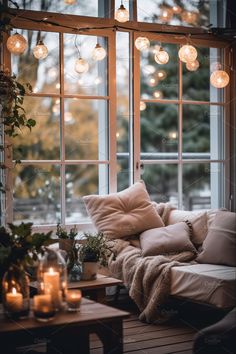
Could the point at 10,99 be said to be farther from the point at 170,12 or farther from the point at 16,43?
the point at 170,12

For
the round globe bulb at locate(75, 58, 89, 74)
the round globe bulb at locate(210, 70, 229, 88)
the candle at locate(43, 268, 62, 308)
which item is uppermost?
the round globe bulb at locate(75, 58, 89, 74)

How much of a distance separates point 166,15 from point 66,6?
93 cm

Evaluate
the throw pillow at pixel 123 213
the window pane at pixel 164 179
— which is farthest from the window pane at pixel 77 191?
the window pane at pixel 164 179

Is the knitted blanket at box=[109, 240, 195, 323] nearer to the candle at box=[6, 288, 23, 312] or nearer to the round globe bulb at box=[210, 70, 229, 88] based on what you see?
the round globe bulb at box=[210, 70, 229, 88]

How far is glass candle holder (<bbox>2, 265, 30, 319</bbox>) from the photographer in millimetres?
2871

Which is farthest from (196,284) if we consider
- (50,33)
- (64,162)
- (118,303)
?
(50,33)

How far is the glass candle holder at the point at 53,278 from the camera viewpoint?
291 cm

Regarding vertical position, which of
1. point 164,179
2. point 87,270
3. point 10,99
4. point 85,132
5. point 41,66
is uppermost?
point 41,66

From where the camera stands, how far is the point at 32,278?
A: 13.4ft

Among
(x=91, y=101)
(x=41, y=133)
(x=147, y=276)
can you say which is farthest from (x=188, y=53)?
(x=147, y=276)

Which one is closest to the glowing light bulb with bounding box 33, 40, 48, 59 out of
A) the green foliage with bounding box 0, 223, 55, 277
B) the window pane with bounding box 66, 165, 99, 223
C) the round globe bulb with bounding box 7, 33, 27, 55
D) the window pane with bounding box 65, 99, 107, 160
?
the round globe bulb with bounding box 7, 33, 27, 55

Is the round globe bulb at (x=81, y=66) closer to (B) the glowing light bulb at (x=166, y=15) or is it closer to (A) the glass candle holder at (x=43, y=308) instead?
(B) the glowing light bulb at (x=166, y=15)

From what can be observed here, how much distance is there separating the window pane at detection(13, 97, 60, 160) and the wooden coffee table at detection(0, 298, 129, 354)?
72.8 inches

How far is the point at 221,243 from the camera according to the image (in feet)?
15.0
